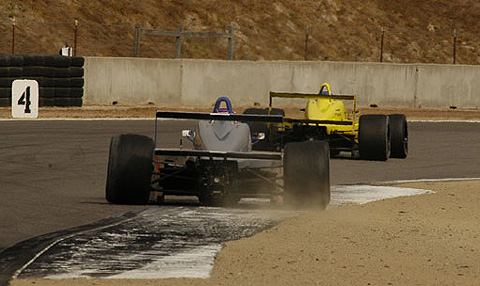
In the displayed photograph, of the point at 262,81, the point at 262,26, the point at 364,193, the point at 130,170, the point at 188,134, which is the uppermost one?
the point at 262,26

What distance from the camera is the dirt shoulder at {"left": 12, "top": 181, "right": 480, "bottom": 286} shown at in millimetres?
8500

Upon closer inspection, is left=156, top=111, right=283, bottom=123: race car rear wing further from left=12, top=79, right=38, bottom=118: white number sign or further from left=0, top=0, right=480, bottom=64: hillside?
left=0, top=0, right=480, bottom=64: hillside

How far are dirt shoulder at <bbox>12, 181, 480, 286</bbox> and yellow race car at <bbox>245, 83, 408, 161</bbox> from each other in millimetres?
6716

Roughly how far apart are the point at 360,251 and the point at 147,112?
924 inches

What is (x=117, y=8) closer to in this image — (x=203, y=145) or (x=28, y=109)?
(x=28, y=109)

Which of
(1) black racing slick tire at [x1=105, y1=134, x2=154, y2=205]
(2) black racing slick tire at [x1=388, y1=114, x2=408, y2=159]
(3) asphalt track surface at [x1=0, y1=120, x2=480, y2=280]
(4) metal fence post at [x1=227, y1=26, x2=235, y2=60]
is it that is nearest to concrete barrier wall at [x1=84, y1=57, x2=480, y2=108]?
(4) metal fence post at [x1=227, y1=26, x2=235, y2=60]

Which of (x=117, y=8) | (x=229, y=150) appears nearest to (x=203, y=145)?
(x=229, y=150)

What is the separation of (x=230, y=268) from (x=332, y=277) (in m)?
0.83

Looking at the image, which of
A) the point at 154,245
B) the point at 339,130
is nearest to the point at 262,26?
the point at 339,130

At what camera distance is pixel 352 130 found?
20766mm

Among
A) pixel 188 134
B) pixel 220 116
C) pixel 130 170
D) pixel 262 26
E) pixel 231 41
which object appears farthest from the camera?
pixel 262 26

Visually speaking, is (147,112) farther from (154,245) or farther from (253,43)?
A: (154,245)

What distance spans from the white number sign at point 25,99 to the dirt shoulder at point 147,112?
0.33 meters

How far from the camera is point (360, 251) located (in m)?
9.84
